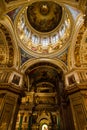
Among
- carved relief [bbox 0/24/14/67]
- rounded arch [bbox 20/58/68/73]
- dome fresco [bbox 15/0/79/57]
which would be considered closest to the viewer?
carved relief [bbox 0/24/14/67]

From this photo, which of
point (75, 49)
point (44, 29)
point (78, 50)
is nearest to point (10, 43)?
point (75, 49)

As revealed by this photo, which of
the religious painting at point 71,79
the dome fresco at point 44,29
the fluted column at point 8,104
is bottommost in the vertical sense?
the fluted column at point 8,104

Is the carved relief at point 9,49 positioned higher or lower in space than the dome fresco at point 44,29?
lower

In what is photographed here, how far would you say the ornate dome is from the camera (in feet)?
49.3

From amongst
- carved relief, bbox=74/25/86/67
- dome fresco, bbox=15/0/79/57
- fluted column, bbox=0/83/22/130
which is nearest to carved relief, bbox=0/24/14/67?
dome fresco, bbox=15/0/79/57

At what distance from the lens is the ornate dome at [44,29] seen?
15.0 m

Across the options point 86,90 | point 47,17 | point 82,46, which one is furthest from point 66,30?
point 86,90

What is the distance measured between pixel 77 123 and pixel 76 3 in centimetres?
820

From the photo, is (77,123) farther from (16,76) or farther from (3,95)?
(16,76)

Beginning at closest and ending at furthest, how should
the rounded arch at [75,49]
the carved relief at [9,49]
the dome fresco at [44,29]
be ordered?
the carved relief at [9,49] < the rounded arch at [75,49] < the dome fresco at [44,29]

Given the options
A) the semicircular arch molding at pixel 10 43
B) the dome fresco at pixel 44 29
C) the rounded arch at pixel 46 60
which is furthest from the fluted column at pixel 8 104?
the dome fresco at pixel 44 29

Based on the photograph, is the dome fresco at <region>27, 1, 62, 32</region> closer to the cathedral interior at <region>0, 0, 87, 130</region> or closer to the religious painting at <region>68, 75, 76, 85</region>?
the cathedral interior at <region>0, 0, 87, 130</region>

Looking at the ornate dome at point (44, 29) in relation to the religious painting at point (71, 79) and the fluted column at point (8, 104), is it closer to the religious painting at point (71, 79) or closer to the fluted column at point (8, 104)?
the religious painting at point (71, 79)

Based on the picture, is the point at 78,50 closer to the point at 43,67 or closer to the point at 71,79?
the point at 71,79
